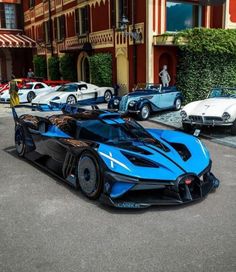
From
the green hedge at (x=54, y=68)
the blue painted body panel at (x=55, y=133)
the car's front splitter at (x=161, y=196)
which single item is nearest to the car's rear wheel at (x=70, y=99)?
the green hedge at (x=54, y=68)

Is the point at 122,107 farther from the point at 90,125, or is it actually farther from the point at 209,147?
the point at 90,125

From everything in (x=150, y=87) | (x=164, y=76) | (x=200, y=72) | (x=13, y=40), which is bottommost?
(x=150, y=87)

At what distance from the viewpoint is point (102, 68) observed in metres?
21.3

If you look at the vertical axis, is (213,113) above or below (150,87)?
below

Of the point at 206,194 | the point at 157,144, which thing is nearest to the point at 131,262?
the point at 206,194

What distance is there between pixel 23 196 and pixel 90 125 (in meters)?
1.65

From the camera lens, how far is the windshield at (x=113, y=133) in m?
6.00

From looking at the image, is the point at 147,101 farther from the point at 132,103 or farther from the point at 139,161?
the point at 139,161

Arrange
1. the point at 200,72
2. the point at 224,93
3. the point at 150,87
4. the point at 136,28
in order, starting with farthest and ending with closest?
1. the point at 136,28
2. the point at 200,72
3. the point at 150,87
4. the point at 224,93

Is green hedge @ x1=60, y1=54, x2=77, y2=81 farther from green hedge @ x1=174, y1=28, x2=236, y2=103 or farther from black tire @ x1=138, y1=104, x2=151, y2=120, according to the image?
black tire @ x1=138, y1=104, x2=151, y2=120

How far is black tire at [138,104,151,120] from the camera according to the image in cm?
1373

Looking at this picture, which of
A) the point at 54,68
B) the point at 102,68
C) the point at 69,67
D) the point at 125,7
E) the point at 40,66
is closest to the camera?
the point at 125,7

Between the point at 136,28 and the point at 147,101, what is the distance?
22.0 feet

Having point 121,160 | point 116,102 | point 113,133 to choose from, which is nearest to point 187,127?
point 116,102
